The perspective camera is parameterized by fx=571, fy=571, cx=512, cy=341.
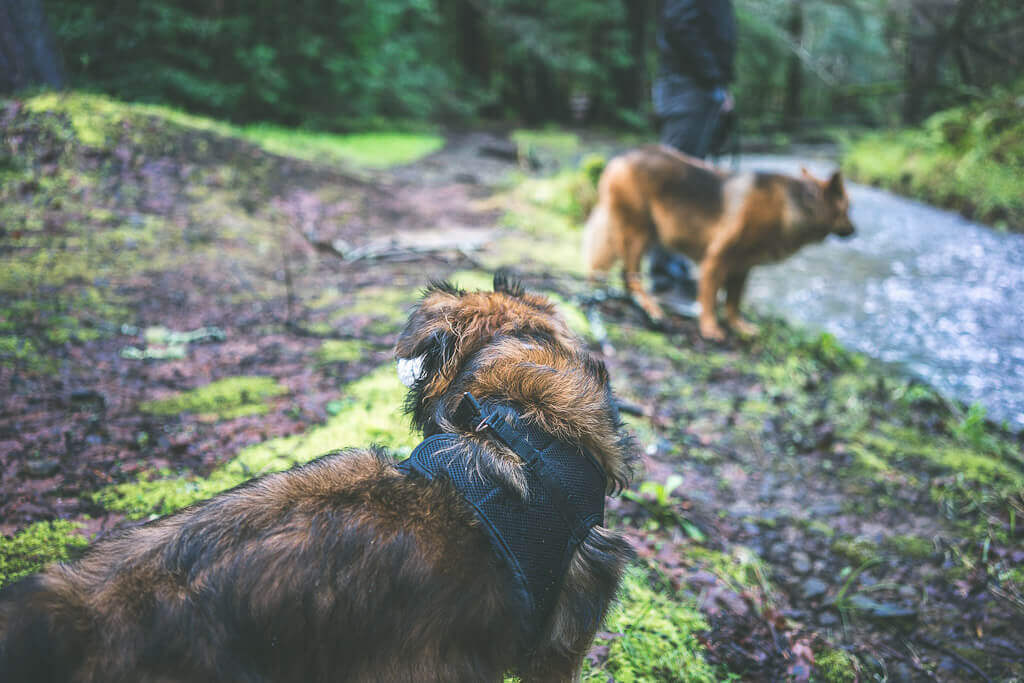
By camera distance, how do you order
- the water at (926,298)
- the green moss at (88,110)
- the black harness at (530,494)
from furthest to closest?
the green moss at (88,110), the water at (926,298), the black harness at (530,494)

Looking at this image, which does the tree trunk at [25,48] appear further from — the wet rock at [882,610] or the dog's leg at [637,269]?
the wet rock at [882,610]

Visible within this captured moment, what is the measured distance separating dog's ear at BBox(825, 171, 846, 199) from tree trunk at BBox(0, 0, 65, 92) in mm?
9322

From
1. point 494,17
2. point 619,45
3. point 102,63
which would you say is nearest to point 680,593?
point 102,63

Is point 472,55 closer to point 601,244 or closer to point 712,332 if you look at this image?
point 601,244

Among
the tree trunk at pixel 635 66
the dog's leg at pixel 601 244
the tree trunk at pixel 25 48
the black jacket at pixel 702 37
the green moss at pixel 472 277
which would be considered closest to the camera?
the green moss at pixel 472 277

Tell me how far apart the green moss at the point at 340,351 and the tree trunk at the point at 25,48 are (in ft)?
20.1

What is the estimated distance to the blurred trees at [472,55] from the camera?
9.73 metres

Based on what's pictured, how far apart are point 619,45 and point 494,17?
5.85 m

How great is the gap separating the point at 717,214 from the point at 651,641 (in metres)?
4.24

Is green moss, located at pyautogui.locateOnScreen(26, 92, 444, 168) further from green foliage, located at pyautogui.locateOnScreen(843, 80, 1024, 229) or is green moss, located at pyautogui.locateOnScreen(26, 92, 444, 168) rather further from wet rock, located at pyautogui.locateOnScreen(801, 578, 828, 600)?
green foliage, located at pyautogui.locateOnScreen(843, 80, 1024, 229)

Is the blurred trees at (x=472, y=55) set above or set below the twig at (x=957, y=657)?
above

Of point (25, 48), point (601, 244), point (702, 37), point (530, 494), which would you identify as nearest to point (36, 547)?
point (530, 494)

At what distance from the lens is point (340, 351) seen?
169 inches

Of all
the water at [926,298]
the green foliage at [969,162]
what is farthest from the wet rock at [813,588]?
the green foliage at [969,162]
